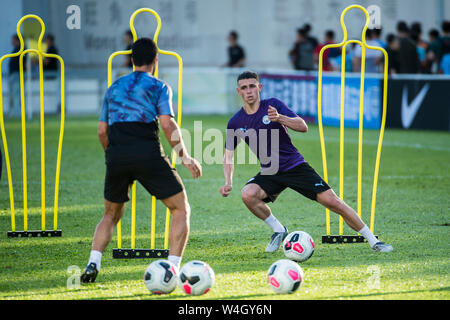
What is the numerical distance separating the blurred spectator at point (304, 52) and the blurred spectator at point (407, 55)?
3.09m

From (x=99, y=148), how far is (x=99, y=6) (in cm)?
965

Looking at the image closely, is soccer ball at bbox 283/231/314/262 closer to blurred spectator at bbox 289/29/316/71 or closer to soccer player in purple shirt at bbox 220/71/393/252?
soccer player in purple shirt at bbox 220/71/393/252

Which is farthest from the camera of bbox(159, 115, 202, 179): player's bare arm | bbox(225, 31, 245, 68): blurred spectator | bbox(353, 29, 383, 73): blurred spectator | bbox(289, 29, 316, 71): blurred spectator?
bbox(225, 31, 245, 68): blurred spectator

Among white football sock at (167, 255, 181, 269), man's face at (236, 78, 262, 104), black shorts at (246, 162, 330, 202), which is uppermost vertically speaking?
man's face at (236, 78, 262, 104)

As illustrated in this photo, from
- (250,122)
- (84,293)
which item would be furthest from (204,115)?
(84,293)

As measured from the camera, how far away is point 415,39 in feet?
72.0

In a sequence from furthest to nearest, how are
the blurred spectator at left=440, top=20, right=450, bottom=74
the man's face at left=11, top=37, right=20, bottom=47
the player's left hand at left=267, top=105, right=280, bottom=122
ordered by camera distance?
the man's face at left=11, top=37, right=20, bottom=47, the blurred spectator at left=440, top=20, right=450, bottom=74, the player's left hand at left=267, top=105, right=280, bottom=122

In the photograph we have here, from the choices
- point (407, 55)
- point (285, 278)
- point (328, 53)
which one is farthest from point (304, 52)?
point (285, 278)

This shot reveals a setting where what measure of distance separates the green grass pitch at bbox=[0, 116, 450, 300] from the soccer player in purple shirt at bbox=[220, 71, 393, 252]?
0.37m

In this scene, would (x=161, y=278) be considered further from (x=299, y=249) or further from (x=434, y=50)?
(x=434, y=50)

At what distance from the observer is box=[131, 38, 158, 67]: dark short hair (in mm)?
6602

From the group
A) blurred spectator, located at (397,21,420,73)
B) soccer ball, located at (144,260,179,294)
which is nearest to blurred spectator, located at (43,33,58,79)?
blurred spectator, located at (397,21,420,73)

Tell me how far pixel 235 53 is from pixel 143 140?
18810 millimetres

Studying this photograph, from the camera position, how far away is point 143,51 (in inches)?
260
